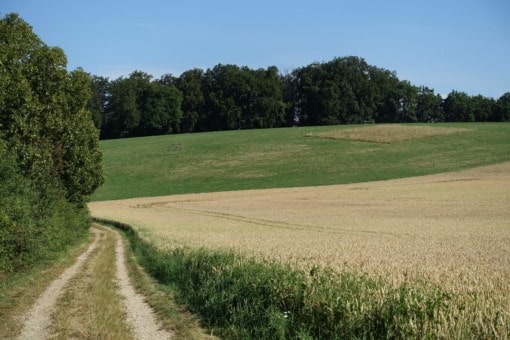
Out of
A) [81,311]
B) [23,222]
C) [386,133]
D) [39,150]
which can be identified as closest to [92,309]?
[81,311]

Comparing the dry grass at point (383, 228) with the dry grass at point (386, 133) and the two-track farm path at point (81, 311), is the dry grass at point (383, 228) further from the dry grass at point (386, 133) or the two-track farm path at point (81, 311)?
the dry grass at point (386, 133)

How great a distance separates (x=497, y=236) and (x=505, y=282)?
12304mm

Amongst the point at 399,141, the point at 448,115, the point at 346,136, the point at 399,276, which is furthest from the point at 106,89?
the point at 399,276

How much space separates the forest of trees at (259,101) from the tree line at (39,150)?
337ft

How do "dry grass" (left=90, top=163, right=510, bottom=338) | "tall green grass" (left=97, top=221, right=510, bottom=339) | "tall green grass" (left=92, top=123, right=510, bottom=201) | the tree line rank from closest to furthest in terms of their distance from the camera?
1. "tall green grass" (left=97, top=221, right=510, bottom=339)
2. "dry grass" (left=90, top=163, right=510, bottom=338)
3. the tree line
4. "tall green grass" (left=92, top=123, right=510, bottom=201)

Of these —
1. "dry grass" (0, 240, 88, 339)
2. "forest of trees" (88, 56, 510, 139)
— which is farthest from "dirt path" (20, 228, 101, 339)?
"forest of trees" (88, 56, 510, 139)

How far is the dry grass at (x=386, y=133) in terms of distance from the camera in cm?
8662

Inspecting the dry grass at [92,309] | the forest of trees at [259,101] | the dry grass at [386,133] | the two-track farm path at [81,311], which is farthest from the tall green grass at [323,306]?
the forest of trees at [259,101]

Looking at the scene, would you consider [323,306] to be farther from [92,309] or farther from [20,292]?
[20,292]

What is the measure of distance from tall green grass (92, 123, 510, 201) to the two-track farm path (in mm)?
45270

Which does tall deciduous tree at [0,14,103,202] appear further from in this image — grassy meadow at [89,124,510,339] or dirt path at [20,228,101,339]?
dirt path at [20,228,101,339]

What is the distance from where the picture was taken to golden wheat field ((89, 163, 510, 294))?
12488mm

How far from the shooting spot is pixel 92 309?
1082cm

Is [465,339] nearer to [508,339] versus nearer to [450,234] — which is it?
[508,339]
